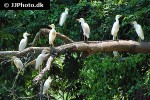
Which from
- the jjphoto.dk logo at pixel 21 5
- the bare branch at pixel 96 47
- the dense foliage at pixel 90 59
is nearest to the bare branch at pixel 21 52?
the bare branch at pixel 96 47

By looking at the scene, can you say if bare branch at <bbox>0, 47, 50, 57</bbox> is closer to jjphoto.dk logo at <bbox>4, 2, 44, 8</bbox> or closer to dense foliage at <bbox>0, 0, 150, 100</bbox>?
dense foliage at <bbox>0, 0, 150, 100</bbox>

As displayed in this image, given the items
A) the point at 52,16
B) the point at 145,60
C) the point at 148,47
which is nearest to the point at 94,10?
the point at 52,16

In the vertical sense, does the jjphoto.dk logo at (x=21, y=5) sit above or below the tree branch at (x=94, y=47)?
above

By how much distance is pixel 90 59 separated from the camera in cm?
734

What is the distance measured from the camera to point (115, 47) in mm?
5164

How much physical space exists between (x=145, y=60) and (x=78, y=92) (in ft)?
6.45

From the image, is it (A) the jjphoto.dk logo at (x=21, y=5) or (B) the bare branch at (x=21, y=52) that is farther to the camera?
(A) the jjphoto.dk logo at (x=21, y=5)

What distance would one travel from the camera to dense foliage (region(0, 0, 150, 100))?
278 inches

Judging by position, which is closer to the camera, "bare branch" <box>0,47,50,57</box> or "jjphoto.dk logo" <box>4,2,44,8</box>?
"bare branch" <box>0,47,50,57</box>

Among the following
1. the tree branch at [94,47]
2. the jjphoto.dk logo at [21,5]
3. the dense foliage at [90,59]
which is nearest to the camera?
the tree branch at [94,47]

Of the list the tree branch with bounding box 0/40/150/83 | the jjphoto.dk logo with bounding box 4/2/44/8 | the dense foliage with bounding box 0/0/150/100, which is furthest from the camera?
the jjphoto.dk logo with bounding box 4/2/44/8

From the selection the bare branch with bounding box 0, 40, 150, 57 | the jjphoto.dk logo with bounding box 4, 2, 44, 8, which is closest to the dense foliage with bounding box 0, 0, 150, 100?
the jjphoto.dk logo with bounding box 4, 2, 44, 8

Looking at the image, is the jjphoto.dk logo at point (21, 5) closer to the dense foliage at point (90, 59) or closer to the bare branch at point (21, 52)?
the dense foliage at point (90, 59)

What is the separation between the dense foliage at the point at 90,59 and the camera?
7.07 metres
